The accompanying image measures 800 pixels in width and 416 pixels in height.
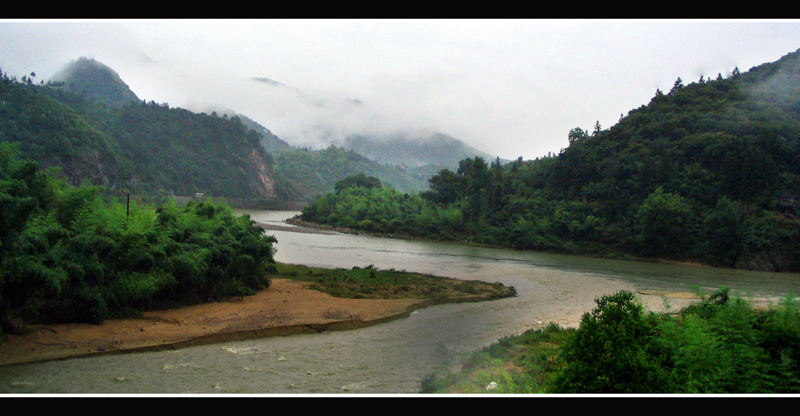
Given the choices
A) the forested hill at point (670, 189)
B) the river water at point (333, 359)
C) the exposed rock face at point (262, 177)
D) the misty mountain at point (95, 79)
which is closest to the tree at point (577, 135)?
the forested hill at point (670, 189)

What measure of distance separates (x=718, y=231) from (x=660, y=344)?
39.0 meters

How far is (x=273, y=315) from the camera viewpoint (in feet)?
51.4

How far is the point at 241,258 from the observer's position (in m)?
18.3

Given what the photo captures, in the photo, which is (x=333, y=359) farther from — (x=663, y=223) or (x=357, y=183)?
(x=357, y=183)

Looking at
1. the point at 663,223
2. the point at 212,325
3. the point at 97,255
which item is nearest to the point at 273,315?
the point at 212,325

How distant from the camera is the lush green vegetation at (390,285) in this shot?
2098cm

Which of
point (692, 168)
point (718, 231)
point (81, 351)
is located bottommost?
point (81, 351)

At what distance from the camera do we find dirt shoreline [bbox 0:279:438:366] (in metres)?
11.1

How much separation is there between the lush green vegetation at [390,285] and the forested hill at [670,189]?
2619 centimetres

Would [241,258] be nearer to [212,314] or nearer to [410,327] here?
[212,314]

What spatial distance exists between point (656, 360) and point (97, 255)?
12.4 metres

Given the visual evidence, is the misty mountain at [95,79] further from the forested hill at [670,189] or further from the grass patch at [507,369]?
the grass patch at [507,369]

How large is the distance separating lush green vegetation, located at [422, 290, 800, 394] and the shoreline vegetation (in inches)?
236
